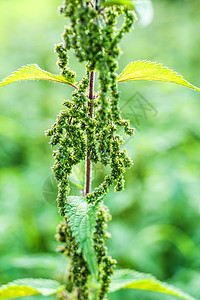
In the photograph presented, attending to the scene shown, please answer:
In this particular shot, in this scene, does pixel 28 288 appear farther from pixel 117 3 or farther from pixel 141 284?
pixel 117 3

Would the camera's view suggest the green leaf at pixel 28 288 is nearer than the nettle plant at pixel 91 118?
No

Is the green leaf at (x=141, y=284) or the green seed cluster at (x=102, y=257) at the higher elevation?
the green seed cluster at (x=102, y=257)

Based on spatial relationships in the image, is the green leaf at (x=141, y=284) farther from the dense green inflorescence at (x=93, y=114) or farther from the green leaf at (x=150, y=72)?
the green leaf at (x=150, y=72)

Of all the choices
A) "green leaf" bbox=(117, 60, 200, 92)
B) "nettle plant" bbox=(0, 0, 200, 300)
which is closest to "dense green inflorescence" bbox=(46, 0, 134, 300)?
"nettle plant" bbox=(0, 0, 200, 300)

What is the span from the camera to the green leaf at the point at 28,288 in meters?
1.72

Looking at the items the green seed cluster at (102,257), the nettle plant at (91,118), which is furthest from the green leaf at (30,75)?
the green seed cluster at (102,257)

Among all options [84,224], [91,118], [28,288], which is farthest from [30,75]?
[28,288]

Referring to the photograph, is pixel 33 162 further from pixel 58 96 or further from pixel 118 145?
pixel 118 145

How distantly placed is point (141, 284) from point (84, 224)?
817 millimetres

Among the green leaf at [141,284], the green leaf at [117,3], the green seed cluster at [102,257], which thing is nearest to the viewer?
the green leaf at [117,3]

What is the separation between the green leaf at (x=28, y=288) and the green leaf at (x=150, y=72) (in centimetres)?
132

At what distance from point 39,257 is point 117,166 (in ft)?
5.23

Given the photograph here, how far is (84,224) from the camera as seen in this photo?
4.62 feet

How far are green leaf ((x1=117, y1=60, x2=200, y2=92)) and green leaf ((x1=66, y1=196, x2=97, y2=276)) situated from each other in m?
0.71
